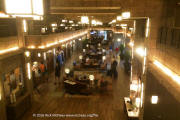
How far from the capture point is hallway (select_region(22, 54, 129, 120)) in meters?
8.87

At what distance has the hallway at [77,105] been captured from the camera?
29.1 feet

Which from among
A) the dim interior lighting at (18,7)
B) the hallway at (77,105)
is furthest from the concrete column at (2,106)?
the dim interior lighting at (18,7)

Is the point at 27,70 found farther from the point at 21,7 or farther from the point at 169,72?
the point at 21,7

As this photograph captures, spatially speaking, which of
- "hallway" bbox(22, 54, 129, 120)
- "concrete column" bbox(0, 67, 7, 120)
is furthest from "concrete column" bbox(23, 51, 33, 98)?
"concrete column" bbox(0, 67, 7, 120)

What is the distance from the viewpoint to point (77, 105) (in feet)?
33.0

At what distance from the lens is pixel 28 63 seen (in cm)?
1023

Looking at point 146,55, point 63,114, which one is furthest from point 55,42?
point 146,55

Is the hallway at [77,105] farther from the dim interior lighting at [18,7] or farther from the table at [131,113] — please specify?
the dim interior lighting at [18,7]

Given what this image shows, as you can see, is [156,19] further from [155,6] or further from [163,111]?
[163,111]

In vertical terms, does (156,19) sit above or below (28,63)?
above

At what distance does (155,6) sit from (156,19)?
48 centimetres

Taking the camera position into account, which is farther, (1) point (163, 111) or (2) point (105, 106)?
(2) point (105, 106)

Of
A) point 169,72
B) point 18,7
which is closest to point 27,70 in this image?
point 169,72

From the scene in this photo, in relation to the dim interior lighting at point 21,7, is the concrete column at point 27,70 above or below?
below
